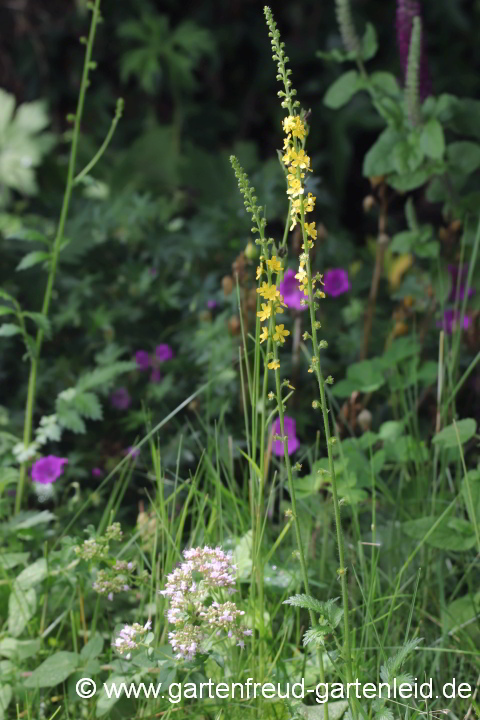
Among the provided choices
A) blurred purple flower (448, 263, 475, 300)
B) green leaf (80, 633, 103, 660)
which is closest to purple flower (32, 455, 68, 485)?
green leaf (80, 633, 103, 660)

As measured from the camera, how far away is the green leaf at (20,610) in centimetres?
160

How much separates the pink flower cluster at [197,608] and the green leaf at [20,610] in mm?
410

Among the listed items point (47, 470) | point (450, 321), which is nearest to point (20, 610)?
point (47, 470)

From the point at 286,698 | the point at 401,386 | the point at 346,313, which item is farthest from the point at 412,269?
the point at 286,698

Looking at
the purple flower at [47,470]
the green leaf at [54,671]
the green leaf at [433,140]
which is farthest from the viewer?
the green leaf at [433,140]

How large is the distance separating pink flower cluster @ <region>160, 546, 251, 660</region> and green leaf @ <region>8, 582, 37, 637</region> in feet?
1.35

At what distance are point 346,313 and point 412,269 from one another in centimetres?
35

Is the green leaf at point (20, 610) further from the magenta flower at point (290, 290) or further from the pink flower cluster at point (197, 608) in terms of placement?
the magenta flower at point (290, 290)

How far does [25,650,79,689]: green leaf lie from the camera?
4.72 ft

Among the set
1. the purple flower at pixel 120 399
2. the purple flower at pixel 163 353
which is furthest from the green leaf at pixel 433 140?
the purple flower at pixel 120 399

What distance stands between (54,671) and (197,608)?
34cm

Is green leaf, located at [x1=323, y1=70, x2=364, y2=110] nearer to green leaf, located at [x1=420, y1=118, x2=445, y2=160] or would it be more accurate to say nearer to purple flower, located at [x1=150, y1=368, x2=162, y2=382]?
green leaf, located at [x1=420, y1=118, x2=445, y2=160]

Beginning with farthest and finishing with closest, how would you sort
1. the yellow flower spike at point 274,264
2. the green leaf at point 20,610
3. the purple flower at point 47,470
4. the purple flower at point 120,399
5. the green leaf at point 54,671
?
the purple flower at point 120,399
the purple flower at point 47,470
the green leaf at point 20,610
the green leaf at point 54,671
the yellow flower spike at point 274,264

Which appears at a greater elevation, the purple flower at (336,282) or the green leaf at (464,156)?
the green leaf at (464,156)
